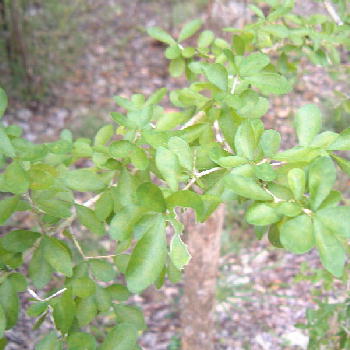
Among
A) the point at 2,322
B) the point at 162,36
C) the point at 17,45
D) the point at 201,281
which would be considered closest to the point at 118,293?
the point at 2,322

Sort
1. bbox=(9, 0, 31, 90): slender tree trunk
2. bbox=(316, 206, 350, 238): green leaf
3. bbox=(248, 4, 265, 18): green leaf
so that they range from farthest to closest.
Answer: bbox=(9, 0, 31, 90): slender tree trunk < bbox=(248, 4, 265, 18): green leaf < bbox=(316, 206, 350, 238): green leaf

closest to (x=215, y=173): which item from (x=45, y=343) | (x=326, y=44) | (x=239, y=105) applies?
(x=239, y=105)

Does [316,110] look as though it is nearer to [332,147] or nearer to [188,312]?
[332,147]

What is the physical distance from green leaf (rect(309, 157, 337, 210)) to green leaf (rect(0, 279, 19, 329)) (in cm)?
50

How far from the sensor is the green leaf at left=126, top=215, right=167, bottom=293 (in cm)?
64

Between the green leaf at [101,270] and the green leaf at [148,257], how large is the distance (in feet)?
0.98

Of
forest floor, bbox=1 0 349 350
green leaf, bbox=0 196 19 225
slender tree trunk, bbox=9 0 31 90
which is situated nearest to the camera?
green leaf, bbox=0 196 19 225

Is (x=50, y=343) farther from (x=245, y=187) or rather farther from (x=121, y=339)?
(x=245, y=187)

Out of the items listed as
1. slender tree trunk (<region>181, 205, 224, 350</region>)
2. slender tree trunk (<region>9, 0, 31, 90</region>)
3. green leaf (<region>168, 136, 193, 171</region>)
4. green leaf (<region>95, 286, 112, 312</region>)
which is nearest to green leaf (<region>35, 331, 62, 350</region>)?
green leaf (<region>95, 286, 112, 312</region>)

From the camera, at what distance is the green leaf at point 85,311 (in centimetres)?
89

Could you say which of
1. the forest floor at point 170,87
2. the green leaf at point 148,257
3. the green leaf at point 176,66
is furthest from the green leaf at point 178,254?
the forest floor at point 170,87

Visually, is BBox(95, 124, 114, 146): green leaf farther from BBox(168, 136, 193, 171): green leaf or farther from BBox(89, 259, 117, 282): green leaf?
BBox(168, 136, 193, 171): green leaf

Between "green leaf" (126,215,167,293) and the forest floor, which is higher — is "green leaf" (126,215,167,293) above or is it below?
above

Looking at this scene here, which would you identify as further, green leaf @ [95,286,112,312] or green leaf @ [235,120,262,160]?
green leaf @ [95,286,112,312]
